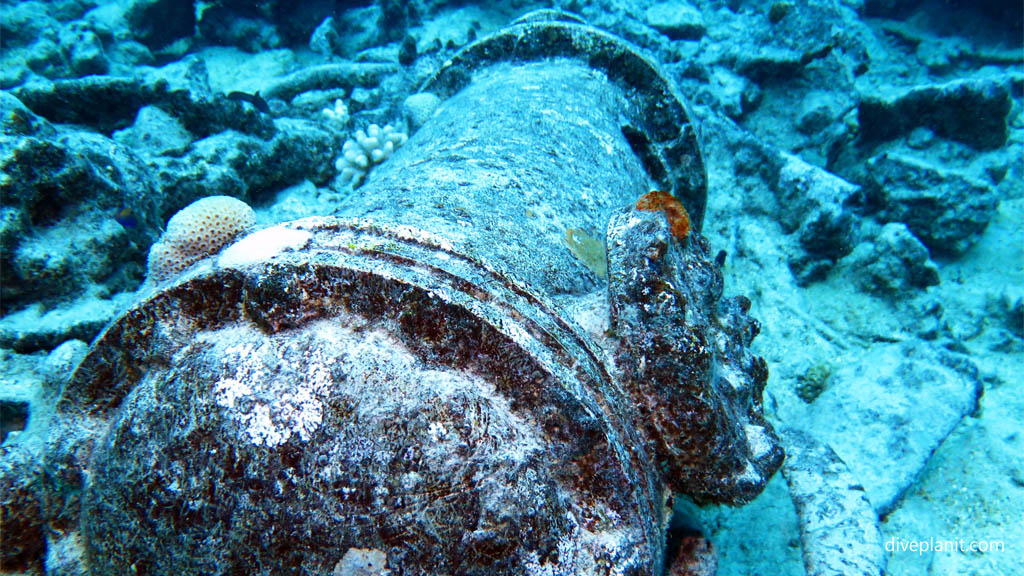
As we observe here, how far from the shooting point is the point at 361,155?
4.84 meters

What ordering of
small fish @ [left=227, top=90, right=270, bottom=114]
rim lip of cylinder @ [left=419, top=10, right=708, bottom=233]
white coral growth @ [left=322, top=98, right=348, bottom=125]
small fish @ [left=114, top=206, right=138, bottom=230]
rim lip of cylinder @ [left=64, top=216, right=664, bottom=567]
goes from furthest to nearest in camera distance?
white coral growth @ [left=322, top=98, right=348, bottom=125], small fish @ [left=227, top=90, right=270, bottom=114], rim lip of cylinder @ [left=419, top=10, right=708, bottom=233], small fish @ [left=114, top=206, right=138, bottom=230], rim lip of cylinder @ [left=64, top=216, right=664, bottom=567]

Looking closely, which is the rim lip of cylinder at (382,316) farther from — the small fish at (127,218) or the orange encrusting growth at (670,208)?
the small fish at (127,218)

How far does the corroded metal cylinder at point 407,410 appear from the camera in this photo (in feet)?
3.78

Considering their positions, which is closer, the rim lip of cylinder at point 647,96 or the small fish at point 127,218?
the small fish at point 127,218

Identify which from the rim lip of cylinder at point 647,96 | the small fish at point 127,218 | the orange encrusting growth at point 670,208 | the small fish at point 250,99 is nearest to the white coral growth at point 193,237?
the orange encrusting growth at point 670,208

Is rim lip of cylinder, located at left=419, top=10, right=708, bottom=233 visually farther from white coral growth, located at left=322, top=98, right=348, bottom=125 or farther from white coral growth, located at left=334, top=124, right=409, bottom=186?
white coral growth, located at left=322, top=98, right=348, bottom=125

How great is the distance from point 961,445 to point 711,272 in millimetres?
3604

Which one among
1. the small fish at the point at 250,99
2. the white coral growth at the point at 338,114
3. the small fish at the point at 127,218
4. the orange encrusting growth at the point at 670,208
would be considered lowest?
the small fish at the point at 127,218

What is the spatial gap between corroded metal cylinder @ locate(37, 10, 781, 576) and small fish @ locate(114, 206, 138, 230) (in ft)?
6.91

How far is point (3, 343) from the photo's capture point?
2.63 meters

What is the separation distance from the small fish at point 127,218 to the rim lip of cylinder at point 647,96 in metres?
3.34

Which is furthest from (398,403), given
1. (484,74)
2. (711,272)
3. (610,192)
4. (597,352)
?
(484,74)

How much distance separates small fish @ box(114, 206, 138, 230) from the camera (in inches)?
119

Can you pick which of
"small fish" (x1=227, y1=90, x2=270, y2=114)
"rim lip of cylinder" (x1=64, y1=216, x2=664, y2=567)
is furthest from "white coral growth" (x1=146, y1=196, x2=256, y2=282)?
"small fish" (x1=227, y1=90, x2=270, y2=114)
